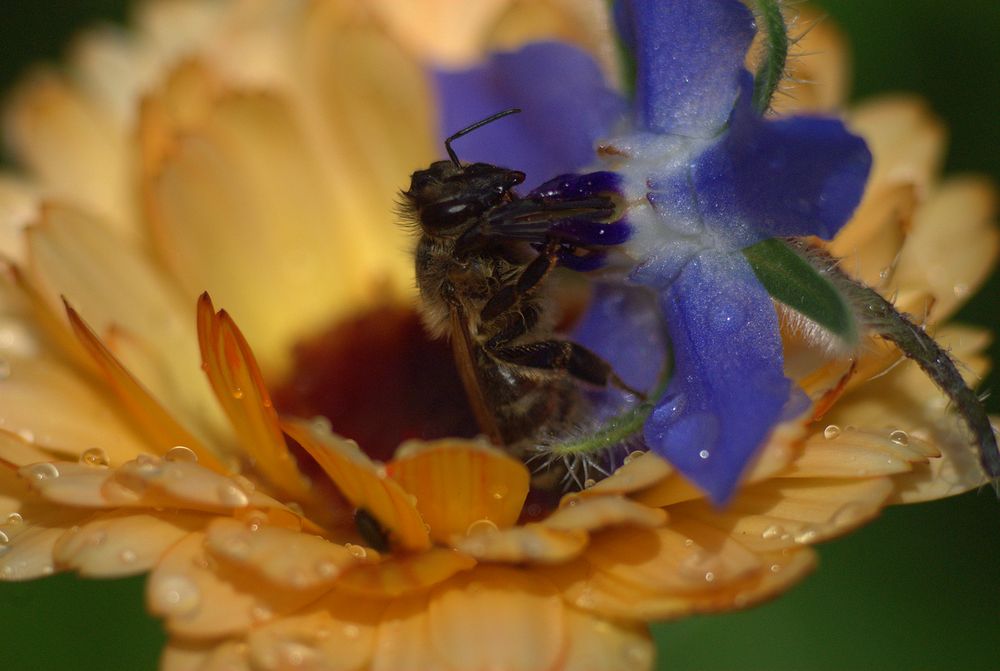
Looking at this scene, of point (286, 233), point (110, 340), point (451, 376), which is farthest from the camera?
point (286, 233)

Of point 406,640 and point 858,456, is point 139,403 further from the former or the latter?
Result: point 858,456

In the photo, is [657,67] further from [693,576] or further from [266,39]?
[266,39]

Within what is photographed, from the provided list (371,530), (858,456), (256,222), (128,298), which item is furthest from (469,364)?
(256,222)

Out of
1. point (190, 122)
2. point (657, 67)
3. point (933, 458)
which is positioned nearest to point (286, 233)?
point (190, 122)

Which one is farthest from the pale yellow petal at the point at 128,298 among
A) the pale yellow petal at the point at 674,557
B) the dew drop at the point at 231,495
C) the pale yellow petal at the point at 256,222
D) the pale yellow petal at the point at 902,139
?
the pale yellow petal at the point at 902,139

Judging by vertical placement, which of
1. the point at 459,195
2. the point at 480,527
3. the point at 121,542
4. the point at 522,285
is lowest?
the point at 480,527

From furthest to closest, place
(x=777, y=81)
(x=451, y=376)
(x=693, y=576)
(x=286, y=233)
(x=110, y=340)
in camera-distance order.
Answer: (x=286, y=233), (x=451, y=376), (x=110, y=340), (x=777, y=81), (x=693, y=576)

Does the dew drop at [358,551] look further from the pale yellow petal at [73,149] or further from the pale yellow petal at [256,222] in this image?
the pale yellow petal at [73,149]
